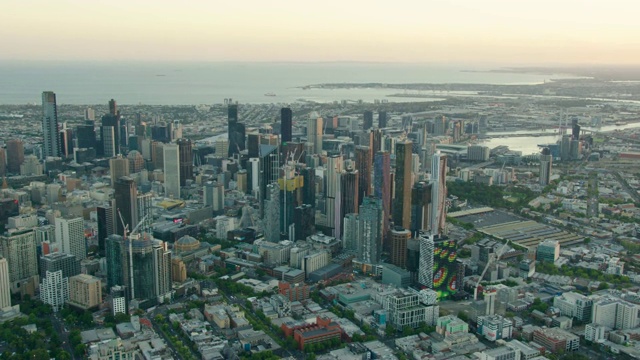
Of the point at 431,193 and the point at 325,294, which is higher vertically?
the point at 431,193

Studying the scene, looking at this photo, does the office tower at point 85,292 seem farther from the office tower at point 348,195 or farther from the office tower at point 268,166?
the office tower at point 348,195

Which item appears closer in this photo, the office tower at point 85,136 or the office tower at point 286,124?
the office tower at point 286,124

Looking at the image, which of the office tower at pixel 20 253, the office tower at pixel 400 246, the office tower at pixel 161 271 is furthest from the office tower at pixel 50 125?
the office tower at pixel 400 246

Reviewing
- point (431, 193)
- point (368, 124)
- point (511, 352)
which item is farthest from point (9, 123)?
point (511, 352)

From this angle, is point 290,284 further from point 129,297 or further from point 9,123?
point 9,123

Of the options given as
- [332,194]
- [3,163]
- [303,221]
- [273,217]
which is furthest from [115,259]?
[3,163]

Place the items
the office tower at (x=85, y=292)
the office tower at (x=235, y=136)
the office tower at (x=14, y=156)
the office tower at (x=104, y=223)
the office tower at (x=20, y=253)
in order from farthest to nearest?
the office tower at (x=235, y=136) < the office tower at (x=14, y=156) < the office tower at (x=104, y=223) < the office tower at (x=20, y=253) < the office tower at (x=85, y=292)
